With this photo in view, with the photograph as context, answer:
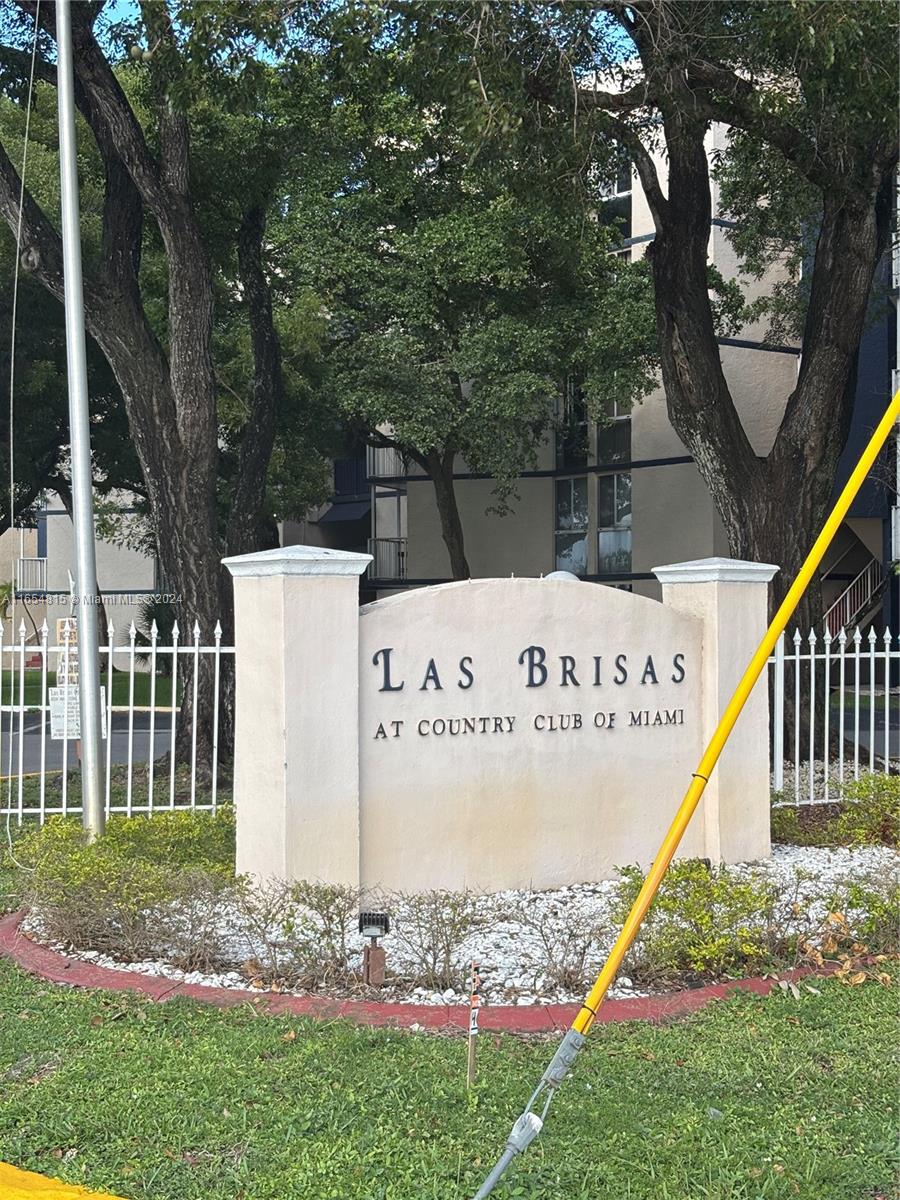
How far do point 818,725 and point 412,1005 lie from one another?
10735 mm

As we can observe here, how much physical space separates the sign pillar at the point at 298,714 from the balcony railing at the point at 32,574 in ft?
117

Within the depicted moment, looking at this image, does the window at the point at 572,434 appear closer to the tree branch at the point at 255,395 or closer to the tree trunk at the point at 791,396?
the tree branch at the point at 255,395

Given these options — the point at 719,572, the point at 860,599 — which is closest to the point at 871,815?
the point at 719,572

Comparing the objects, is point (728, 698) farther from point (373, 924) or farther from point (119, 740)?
point (119, 740)

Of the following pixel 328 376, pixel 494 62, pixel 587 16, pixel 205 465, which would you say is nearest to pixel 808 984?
pixel 494 62

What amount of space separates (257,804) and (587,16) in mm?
6560

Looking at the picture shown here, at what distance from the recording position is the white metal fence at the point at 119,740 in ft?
30.6

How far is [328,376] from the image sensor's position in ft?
75.4

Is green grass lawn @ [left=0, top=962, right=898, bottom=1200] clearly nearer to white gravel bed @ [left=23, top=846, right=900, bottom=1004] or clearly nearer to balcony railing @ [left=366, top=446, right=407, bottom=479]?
white gravel bed @ [left=23, top=846, right=900, bottom=1004]

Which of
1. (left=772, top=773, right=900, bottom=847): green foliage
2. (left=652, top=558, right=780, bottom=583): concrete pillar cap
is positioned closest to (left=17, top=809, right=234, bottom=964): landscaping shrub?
(left=652, top=558, right=780, bottom=583): concrete pillar cap

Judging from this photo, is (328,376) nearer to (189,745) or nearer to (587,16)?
(189,745)

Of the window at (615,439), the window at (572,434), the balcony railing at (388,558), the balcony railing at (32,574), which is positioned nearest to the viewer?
the window at (572,434)

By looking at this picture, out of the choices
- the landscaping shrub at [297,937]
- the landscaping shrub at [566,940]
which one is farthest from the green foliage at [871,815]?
the landscaping shrub at [297,937]

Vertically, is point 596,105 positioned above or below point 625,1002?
above
